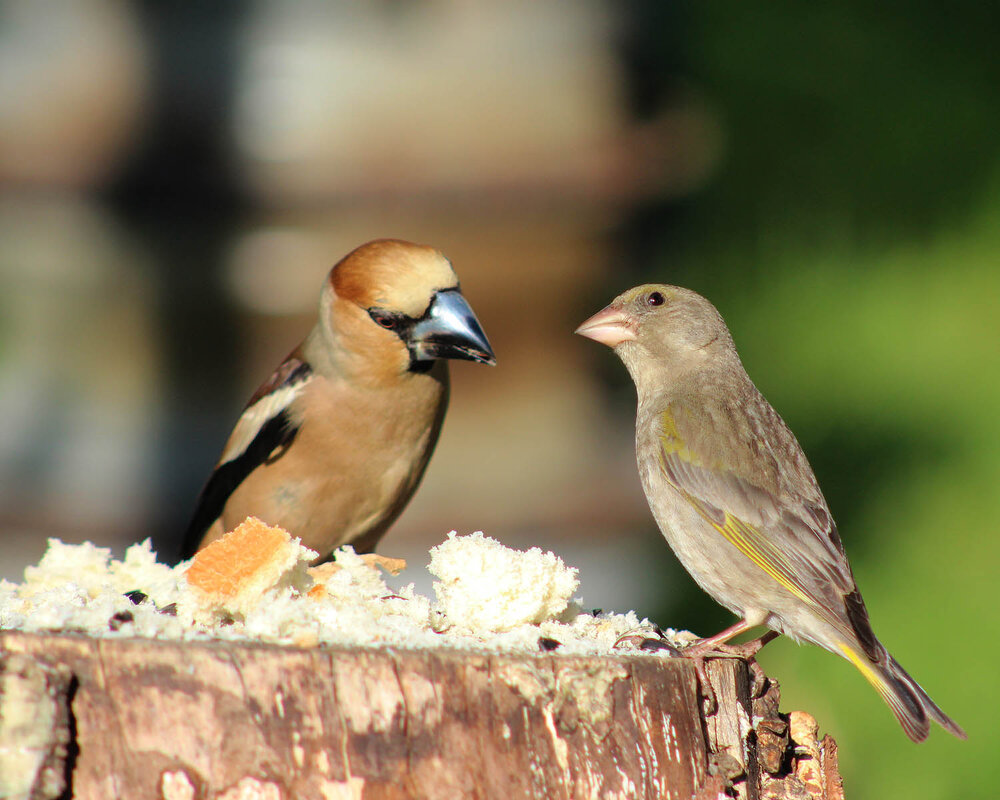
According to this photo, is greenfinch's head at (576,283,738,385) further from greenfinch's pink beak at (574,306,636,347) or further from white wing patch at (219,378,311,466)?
white wing patch at (219,378,311,466)

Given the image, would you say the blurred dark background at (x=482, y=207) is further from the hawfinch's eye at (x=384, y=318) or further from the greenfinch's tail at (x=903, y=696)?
the greenfinch's tail at (x=903, y=696)

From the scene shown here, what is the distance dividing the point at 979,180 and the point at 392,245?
3869 millimetres

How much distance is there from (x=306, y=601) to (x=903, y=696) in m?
1.41

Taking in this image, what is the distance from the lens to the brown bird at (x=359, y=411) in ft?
12.4

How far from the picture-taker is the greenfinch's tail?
112 inches

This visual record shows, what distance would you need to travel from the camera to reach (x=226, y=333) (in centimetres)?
919

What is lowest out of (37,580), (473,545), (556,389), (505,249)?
(473,545)

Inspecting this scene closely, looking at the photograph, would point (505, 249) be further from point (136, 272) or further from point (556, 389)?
point (136, 272)

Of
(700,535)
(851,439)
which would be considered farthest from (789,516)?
(851,439)

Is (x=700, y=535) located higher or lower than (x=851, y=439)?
lower

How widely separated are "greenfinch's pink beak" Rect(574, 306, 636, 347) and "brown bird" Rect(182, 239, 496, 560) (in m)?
0.44

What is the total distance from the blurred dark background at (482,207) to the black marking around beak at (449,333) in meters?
2.98

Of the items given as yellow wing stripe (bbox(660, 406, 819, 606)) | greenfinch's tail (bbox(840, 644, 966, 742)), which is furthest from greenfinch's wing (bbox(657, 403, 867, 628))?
greenfinch's tail (bbox(840, 644, 966, 742))

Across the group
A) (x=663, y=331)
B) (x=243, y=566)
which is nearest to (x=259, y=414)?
(x=663, y=331)
